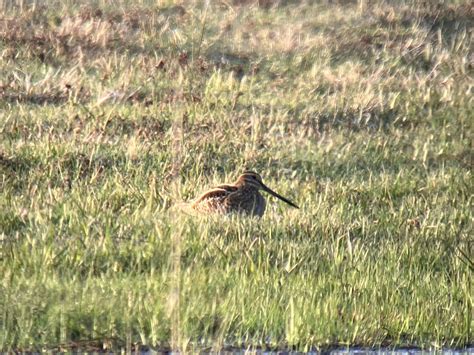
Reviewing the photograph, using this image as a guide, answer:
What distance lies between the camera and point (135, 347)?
5.49 m

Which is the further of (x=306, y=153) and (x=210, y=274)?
(x=306, y=153)

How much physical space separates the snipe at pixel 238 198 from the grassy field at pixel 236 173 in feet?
0.87

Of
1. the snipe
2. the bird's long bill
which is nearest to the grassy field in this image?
the bird's long bill

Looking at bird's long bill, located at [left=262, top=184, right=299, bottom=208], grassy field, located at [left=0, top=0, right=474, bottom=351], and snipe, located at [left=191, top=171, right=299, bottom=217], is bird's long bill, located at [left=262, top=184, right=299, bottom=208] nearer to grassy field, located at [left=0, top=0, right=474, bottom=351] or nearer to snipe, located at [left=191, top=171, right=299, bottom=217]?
snipe, located at [left=191, top=171, right=299, bottom=217]

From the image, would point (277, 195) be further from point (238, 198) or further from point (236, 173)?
point (236, 173)

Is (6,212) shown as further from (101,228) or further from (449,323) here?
(449,323)

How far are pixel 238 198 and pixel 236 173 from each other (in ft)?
5.46

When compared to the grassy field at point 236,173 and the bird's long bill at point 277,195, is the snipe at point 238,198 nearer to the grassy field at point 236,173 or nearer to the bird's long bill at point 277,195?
the bird's long bill at point 277,195

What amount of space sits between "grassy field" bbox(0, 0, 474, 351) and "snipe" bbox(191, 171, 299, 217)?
0.87ft

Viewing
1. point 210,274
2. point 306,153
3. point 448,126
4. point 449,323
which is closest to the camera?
point 449,323

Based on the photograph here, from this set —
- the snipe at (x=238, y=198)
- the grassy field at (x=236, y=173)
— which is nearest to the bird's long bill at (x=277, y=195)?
the snipe at (x=238, y=198)

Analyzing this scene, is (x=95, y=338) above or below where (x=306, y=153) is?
above

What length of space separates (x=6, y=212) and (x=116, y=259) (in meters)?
1.24

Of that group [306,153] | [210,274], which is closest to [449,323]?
[210,274]
